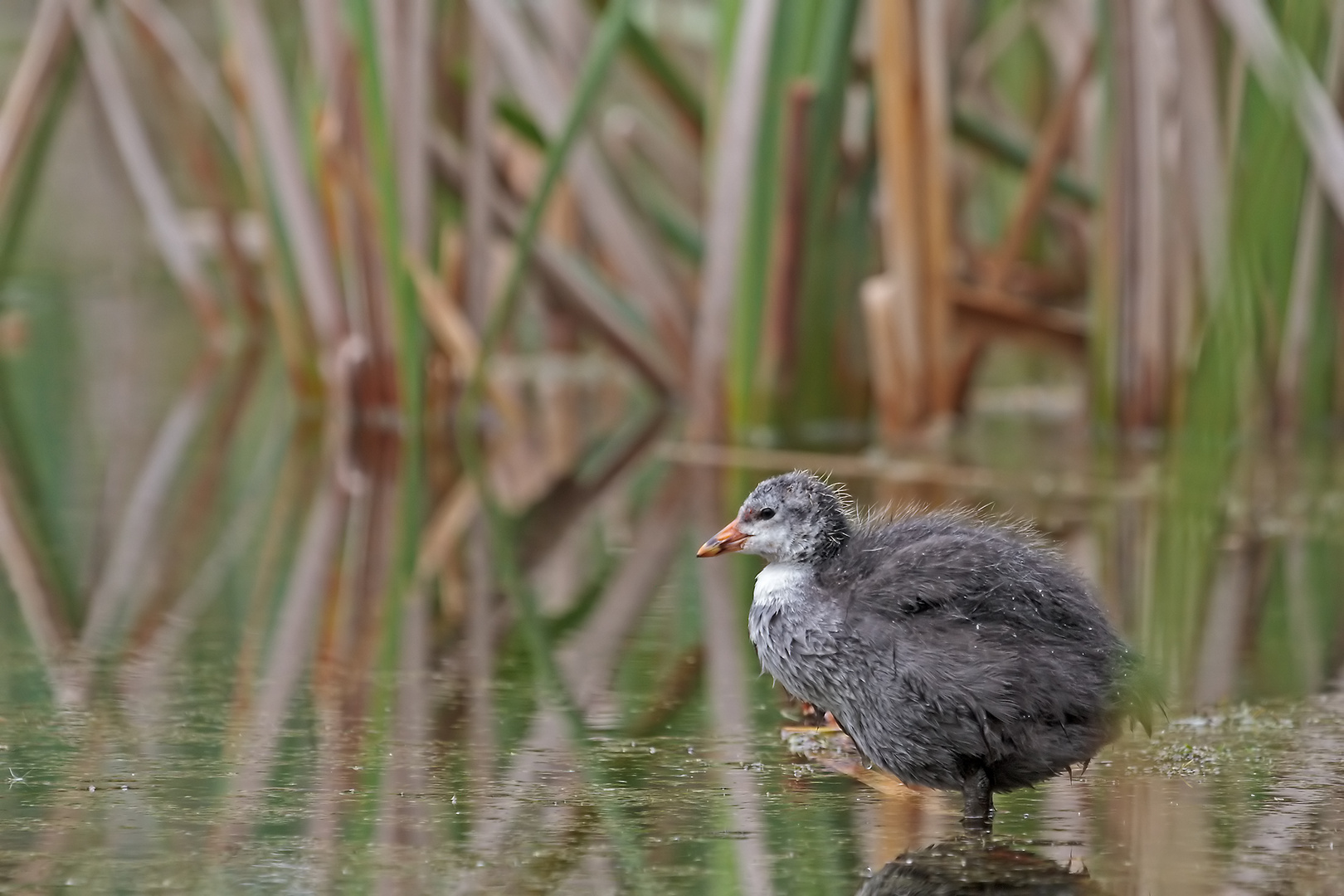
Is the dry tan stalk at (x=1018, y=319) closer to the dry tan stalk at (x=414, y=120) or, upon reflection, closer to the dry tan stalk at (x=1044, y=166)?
the dry tan stalk at (x=1044, y=166)

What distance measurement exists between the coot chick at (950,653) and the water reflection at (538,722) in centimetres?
11

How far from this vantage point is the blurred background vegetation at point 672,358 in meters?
5.11

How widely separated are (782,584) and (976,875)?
0.78 metres

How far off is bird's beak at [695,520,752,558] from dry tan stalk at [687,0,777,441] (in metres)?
3.56

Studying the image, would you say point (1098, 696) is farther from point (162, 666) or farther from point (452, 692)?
point (162, 666)

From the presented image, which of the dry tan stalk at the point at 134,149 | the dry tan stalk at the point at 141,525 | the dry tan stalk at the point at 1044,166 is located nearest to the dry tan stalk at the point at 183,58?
the dry tan stalk at the point at 134,149

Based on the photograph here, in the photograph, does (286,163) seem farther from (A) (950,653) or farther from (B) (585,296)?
(A) (950,653)

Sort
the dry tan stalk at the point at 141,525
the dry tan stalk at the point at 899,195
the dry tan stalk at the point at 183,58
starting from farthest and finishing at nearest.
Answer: the dry tan stalk at the point at 183,58
the dry tan stalk at the point at 899,195
the dry tan stalk at the point at 141,525

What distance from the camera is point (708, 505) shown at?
668 cm

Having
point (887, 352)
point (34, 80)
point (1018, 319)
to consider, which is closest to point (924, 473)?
point (887, 352)

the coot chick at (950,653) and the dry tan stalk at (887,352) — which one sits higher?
the dry tan stalk at (887,352)

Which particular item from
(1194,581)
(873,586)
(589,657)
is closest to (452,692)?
(589,657)

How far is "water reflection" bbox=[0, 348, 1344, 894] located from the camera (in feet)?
10.4

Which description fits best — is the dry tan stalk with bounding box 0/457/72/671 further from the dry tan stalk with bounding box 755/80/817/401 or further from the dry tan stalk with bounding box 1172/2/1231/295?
the dry tan stalk with bounding box 1172/2/1231/295
